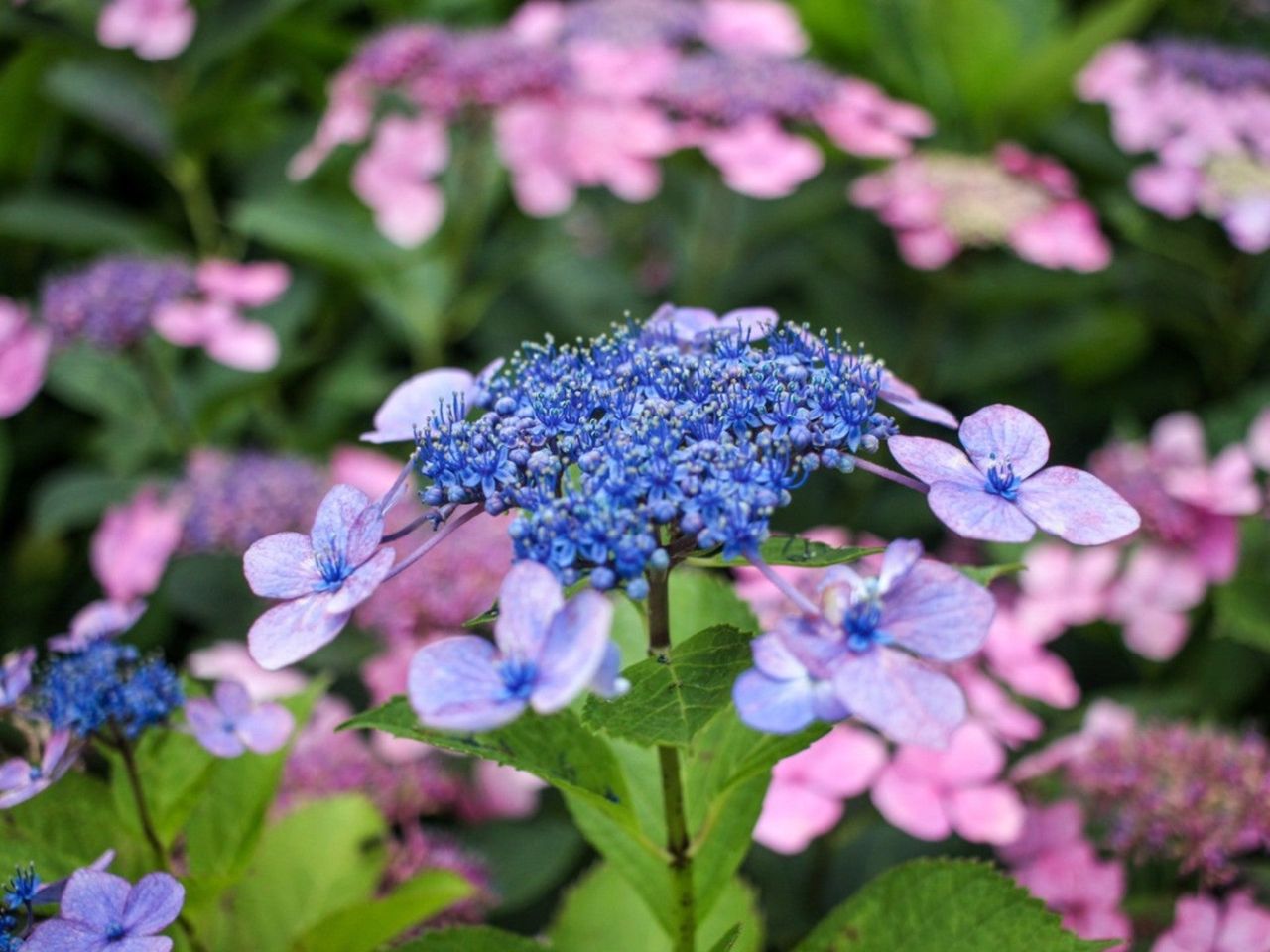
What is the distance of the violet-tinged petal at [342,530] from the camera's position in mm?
571

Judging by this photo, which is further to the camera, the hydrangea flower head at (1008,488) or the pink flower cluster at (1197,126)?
the pink flower cluster at (1197,126)

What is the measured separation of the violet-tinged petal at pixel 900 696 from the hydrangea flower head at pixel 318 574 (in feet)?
0.66

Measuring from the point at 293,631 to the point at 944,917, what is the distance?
1.22 feet

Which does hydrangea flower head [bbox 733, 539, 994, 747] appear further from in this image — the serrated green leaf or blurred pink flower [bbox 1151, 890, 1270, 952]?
blurred pink flower [bbox 1151, 890, 1270, 952]

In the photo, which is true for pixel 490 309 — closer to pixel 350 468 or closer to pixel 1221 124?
pixel 350 468

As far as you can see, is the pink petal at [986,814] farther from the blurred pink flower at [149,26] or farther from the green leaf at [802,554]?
the blurred pink flower at [149,26]

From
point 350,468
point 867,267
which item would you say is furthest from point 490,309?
point 867,267

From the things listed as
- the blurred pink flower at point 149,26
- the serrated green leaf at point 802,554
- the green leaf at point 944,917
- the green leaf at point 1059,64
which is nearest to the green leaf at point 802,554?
the serrated green leaf at point 802,554

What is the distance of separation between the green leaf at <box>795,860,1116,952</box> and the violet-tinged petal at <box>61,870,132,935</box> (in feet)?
1.22

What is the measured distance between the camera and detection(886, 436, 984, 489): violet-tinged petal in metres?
0.56

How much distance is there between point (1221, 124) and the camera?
1.47m

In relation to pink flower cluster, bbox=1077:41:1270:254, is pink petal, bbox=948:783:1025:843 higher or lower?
lower

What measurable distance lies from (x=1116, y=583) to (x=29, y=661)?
3.13 ft

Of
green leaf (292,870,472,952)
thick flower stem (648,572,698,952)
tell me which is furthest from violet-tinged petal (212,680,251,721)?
thick flower stem (648,572,698,952)
